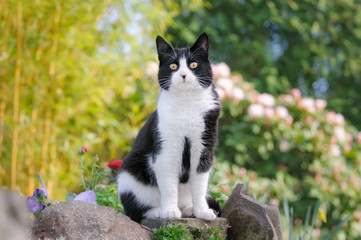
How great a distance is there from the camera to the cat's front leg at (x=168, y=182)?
74.4 inches

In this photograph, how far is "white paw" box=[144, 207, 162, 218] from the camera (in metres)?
1.97

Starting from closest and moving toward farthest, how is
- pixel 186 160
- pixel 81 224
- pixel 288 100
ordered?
pixel 81 224 < pixel 186 160 < pixel 288 100


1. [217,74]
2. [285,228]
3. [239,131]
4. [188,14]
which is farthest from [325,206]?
[188,14]

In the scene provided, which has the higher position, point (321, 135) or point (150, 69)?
point (150, 69)

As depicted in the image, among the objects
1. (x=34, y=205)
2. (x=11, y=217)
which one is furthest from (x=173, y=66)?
(x=11, y=217)

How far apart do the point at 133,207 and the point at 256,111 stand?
95.9 inches

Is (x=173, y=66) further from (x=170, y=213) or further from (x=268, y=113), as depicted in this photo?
(x=268, y=113)

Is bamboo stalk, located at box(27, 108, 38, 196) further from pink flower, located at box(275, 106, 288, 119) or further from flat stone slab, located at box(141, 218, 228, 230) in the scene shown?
pink flower, located at box(275, 106, 288, 119)

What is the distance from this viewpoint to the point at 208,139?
195cm

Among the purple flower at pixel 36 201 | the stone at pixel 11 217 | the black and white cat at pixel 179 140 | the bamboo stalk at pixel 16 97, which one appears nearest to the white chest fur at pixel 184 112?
the black and white cat at pixel 179 140

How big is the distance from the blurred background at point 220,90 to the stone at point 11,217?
1856 millimetres

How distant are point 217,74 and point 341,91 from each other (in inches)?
103

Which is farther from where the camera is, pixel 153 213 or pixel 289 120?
pixel 289 120

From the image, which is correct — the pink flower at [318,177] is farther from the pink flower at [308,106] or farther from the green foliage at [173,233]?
the green foliage at [173,233]
